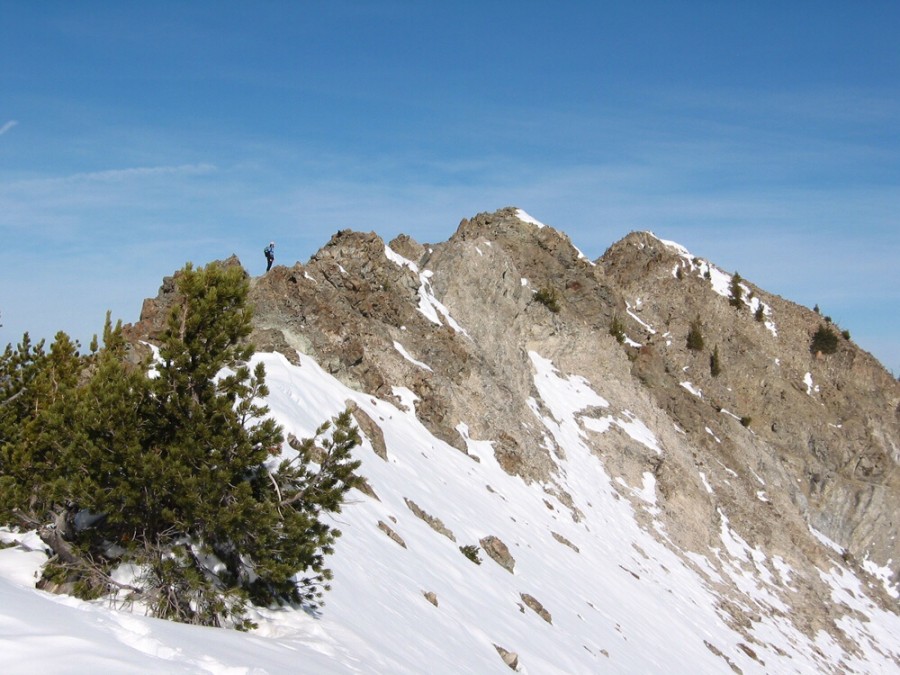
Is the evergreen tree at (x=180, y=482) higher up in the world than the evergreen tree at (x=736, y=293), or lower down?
lower down

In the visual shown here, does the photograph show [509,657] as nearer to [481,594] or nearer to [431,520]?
[481,594]

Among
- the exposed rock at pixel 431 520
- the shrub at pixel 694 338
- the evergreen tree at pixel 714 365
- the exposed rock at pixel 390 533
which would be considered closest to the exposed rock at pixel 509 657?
the exposed rock at pixel 390 533

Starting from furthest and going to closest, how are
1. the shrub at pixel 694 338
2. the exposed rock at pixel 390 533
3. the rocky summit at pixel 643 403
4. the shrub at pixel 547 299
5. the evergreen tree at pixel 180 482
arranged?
the shrub at pixel 694 338 → the shrub at pixel 547 299 → the rocky summit at pixel 643 403 → the exposed rock at pixel 390 533 → the evergreen tree at pixel 180 482

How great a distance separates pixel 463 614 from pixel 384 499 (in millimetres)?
5178

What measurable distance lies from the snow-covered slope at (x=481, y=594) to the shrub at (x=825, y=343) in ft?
99.2

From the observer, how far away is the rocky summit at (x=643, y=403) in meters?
31.6

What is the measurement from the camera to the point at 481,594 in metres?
18.8

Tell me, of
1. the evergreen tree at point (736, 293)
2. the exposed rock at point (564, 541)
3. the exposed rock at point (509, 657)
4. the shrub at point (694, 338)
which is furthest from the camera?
the evergreen tree at point (736, 293)

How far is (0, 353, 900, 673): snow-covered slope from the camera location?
8.27m

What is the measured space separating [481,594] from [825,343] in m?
67.7

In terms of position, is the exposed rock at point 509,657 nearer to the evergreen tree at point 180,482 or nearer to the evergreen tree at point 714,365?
the evergreen tree at point 180,482

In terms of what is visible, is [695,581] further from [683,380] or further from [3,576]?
[3,576]

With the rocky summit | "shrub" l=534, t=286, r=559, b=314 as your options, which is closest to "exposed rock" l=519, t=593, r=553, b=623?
the rocky summit

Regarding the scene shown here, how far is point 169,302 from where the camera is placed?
88.9 ft
